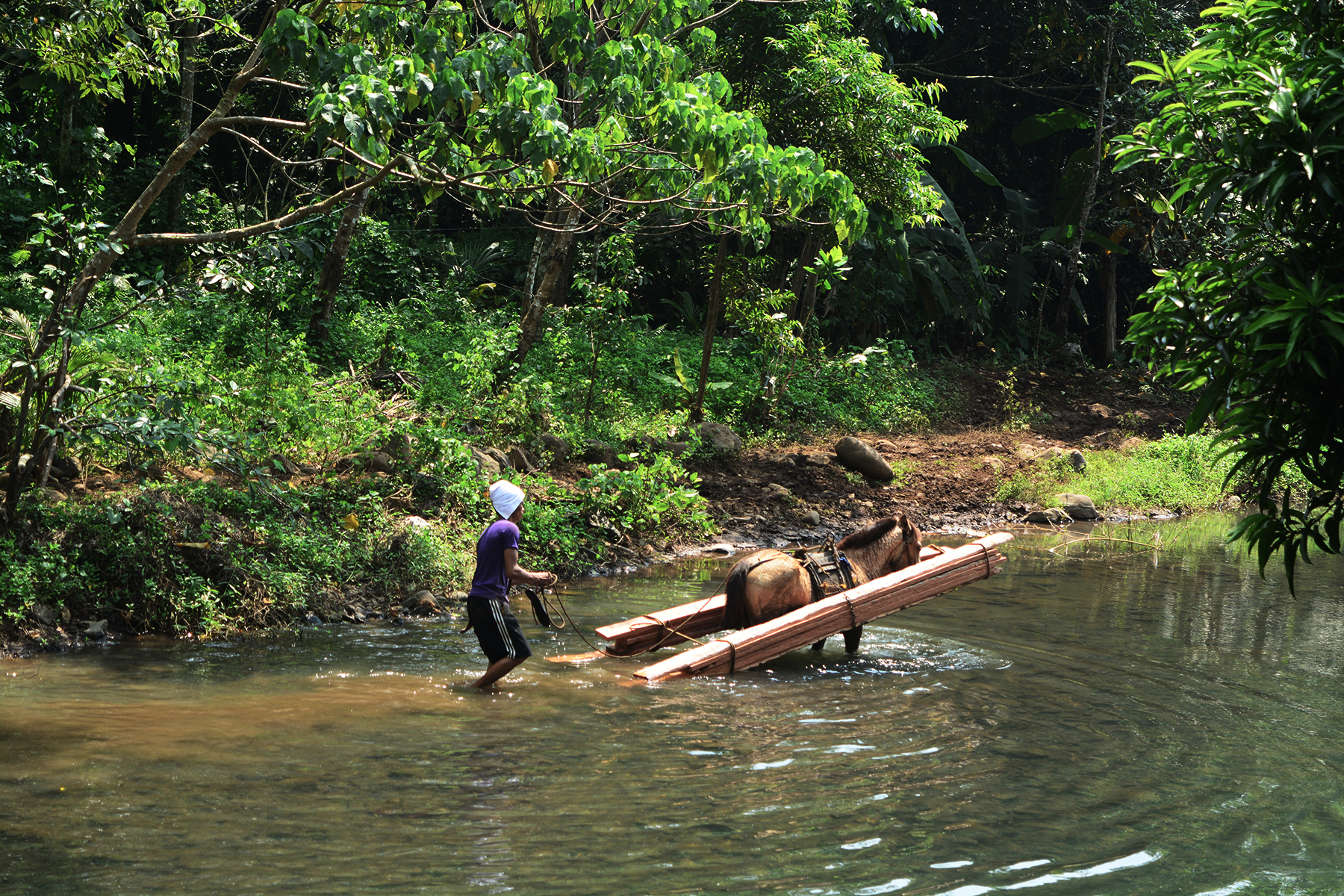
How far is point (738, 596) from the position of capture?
775 centimetres

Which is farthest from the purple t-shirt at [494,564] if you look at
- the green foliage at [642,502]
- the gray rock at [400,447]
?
the green foliage at [642,502]

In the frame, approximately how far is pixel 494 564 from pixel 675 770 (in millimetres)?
2117

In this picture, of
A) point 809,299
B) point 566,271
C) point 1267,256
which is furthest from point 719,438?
point 1267,256

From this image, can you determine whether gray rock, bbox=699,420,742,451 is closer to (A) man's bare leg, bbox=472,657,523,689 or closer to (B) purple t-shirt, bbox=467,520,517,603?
(B) purple t-shirt, bbox=467,520,517,603

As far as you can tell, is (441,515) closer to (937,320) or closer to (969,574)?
(969,574)

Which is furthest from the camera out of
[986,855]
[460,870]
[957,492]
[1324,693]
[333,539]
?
[957,492]

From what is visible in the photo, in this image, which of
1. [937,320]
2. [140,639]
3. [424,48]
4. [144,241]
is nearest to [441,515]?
[140,639]

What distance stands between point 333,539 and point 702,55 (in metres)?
7.57

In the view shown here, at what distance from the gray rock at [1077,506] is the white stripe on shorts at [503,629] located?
11.0m

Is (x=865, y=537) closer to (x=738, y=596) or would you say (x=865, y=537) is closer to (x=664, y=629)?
(x=738, y=596)

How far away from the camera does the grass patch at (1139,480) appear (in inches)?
649

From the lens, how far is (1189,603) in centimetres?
1083

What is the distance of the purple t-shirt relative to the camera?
281 inches

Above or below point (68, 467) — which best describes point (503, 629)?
below
